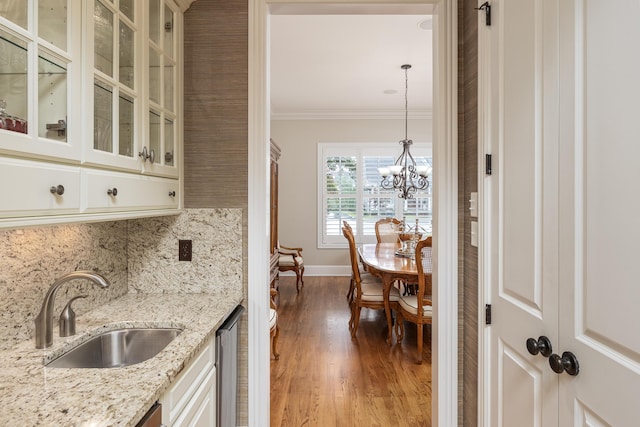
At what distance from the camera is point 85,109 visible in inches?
41.6

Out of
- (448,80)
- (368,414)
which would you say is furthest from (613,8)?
(368,414)

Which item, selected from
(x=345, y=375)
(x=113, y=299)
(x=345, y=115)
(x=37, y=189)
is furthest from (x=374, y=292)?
(x=345, y=115)

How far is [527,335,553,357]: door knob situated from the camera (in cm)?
107

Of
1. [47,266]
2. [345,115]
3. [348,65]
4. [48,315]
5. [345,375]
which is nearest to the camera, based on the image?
[48,315]

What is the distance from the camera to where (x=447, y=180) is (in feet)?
5.75

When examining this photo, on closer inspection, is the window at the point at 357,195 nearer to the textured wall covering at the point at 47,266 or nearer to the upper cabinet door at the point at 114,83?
the textured wall covering at the point at 47,266

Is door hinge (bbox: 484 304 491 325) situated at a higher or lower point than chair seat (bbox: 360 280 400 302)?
higher

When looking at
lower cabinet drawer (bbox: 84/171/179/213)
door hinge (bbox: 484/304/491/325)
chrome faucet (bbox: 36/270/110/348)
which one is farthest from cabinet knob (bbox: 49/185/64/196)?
door hinge (bbox: 484/304/491/325)

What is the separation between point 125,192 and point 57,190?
0.34m

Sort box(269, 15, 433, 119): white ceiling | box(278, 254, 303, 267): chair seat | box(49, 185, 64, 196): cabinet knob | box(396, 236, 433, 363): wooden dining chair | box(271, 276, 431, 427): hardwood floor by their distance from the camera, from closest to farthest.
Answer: box(49, 185, 64, 196): cabinet knob → box(271, 276, 431, 427): hardwood floor → box(396, 236, 433, 363): wooden dining chair → box(269, 15, 433, 119): white ceiling → box(278, 254, 303, 267): chair seat

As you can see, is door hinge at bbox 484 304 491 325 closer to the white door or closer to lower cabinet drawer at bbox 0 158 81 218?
the white door

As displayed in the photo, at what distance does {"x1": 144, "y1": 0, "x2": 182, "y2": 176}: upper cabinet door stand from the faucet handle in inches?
22.0

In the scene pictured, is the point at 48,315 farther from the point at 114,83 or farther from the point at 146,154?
the point at 114,83

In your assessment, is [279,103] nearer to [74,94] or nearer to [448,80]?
[448,80]
